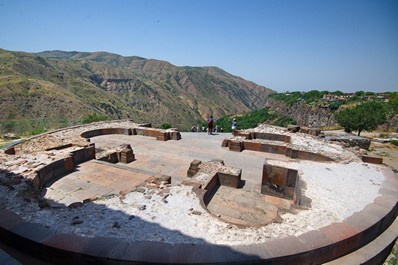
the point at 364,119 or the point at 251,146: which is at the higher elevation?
the point at 364,119

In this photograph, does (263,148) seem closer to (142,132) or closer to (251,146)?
(251,146)

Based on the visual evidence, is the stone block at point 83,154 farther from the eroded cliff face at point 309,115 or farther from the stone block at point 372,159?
the eroded cliff face at point 309,115

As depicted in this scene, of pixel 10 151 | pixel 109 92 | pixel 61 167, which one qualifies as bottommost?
pixel 61 167

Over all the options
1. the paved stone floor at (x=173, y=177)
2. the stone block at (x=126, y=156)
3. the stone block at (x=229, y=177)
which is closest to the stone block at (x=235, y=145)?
the paved stone floor at (x=173, y=177)

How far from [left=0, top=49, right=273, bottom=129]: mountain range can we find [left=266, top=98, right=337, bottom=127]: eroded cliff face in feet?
95.6

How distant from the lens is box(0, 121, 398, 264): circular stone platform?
3.02 m

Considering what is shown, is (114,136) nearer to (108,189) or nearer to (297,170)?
(108,189)

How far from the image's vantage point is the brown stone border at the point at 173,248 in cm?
287

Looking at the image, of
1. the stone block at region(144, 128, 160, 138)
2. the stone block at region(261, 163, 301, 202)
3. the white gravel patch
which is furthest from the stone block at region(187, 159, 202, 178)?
the stone block at region(144, 128, 160, 138)

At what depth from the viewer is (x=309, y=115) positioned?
154ft

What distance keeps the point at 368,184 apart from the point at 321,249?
3.22 m

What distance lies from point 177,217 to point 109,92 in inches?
3969

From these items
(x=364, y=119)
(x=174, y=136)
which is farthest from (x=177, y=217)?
(x=364, y=119)

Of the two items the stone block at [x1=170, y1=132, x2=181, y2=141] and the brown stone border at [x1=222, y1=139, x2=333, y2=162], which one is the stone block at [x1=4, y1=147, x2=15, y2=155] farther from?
the brown stone border at [x1=222, y1=139, x2=333, y2=162]
